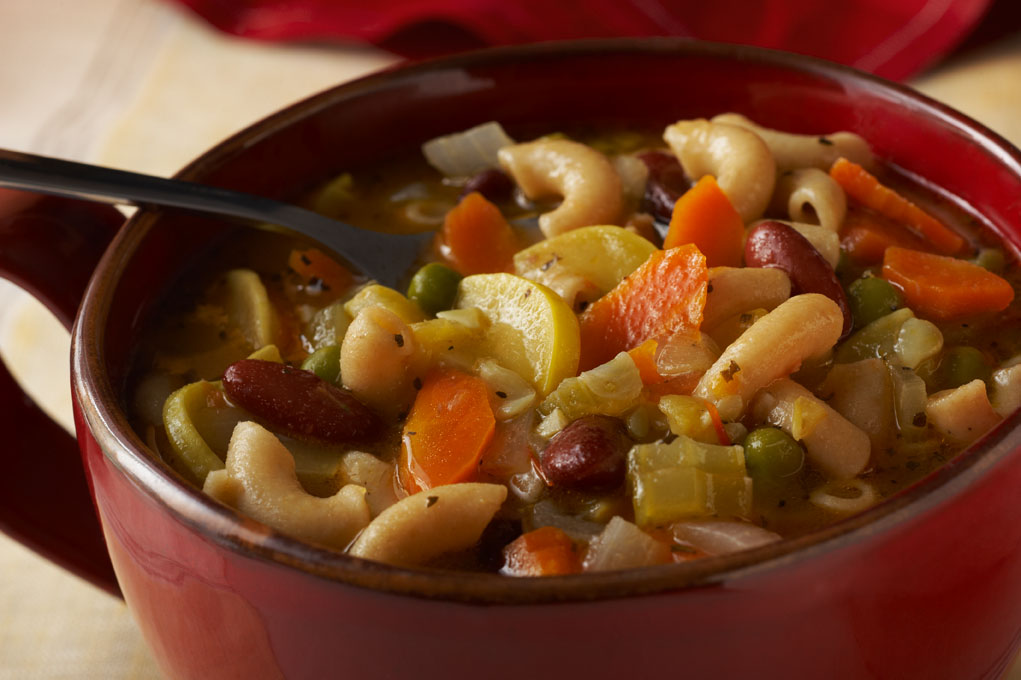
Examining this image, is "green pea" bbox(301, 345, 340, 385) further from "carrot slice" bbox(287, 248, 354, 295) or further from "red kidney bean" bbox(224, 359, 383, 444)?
"carrot slice" bbox(287, 248, 354, 295)

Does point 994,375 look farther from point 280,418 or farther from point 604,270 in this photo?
point 280,418

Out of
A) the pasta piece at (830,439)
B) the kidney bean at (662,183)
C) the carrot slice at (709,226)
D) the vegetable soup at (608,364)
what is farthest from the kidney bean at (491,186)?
the pasta piece at (830,439)

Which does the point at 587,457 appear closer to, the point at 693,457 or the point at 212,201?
the point at 693,457

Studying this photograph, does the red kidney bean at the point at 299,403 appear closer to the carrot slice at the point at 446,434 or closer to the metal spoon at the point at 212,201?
the carrot slice at the point at 446,434

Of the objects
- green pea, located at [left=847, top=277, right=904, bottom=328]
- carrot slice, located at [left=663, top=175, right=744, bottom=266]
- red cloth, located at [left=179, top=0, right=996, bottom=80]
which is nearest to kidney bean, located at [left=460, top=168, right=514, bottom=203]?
carrot slice, located at [left=663, top=175, right=744, bottom=266]

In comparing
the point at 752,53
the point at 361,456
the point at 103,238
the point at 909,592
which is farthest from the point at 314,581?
the point at 752,53

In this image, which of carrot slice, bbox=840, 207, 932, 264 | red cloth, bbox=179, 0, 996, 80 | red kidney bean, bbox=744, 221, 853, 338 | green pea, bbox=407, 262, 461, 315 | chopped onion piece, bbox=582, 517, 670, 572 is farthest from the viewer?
red cloth, bbox=179, 0, 996, 80
